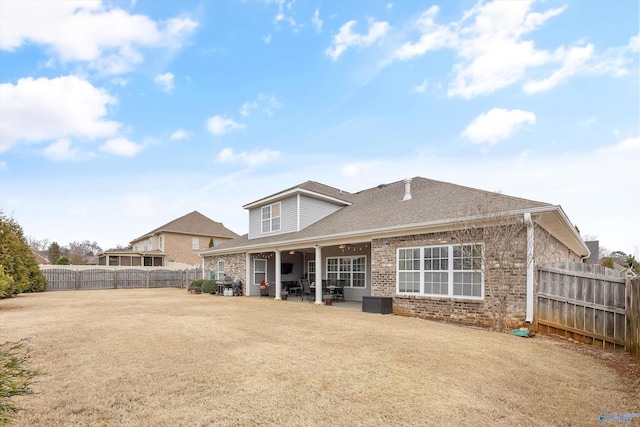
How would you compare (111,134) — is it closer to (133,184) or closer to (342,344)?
(133,184)

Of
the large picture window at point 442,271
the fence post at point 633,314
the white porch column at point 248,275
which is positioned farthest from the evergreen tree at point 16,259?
the fence post at point 633,314

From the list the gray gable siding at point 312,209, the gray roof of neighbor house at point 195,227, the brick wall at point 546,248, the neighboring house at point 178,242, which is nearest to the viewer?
the brick wall at point 546,248

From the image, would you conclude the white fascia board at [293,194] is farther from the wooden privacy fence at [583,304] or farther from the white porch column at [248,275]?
the wooden privacy fence at [583,304]

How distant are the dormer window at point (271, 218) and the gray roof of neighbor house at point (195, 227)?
841 inches

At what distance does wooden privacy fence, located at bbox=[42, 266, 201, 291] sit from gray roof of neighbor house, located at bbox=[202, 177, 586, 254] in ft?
38.9

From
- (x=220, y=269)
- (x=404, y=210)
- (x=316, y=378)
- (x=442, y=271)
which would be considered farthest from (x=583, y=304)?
(x=220, y=269)

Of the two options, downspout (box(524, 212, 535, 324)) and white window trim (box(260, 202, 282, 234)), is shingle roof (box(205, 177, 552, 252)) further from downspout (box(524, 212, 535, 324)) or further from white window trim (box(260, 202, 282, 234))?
white window trim (box(260, 202, 282, 234))

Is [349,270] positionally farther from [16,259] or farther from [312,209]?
[16,259]

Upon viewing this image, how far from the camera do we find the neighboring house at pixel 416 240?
9.18 meters

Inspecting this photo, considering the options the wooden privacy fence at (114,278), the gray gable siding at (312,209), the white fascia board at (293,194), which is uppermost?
the white fascia board at (293,194)

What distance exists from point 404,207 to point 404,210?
49 centimetres

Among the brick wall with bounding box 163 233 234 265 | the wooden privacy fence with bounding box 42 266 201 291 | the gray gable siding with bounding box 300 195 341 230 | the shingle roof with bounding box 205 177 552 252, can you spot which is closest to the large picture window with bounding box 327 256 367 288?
the shingle roof with bounding box 205 177 552 252

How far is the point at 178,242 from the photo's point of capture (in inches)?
1489

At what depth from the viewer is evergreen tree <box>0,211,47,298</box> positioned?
55.1 feet
